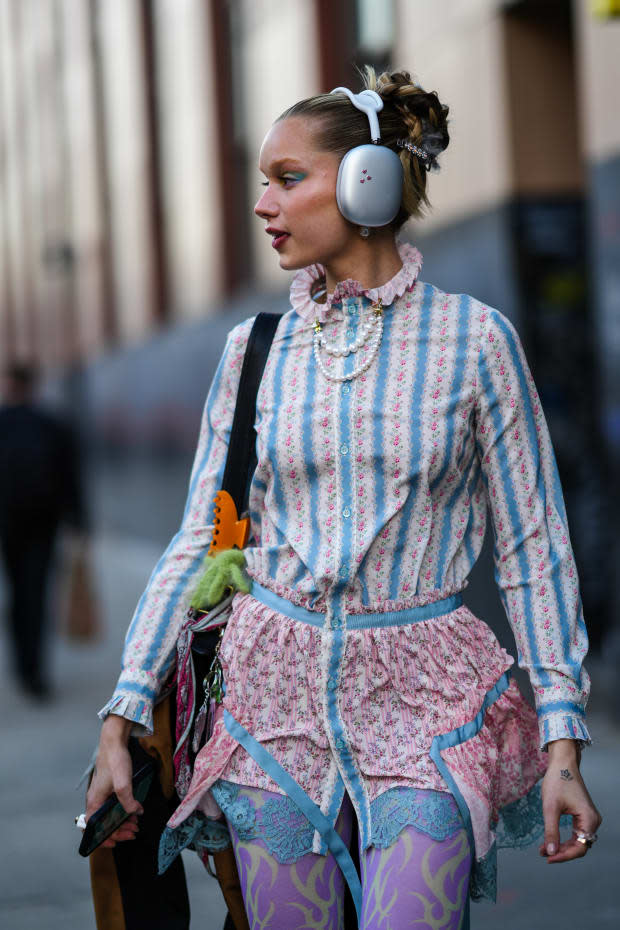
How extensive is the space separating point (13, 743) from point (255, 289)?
7.01 meters

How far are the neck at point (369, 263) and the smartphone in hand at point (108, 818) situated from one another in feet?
3.12

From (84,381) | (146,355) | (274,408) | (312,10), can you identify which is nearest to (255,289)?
(312,10)

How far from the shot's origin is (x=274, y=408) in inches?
103

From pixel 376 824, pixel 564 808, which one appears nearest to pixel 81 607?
pixel 376 824

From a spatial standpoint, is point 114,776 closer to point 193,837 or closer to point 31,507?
point 193,837

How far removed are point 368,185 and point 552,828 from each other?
1.11 meters

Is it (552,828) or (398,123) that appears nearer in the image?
(552,828)

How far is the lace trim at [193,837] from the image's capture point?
8.58 feet

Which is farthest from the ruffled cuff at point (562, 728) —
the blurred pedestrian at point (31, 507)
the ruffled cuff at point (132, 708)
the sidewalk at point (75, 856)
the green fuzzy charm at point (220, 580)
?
the blurred pedestrian at point (31, 507)

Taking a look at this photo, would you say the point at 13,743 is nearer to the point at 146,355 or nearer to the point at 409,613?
the point at 409,613

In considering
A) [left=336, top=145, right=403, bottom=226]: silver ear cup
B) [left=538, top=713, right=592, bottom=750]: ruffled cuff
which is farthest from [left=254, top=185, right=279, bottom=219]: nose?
[left=538, top=713, right=592, bottom=750]: ruffled cuff

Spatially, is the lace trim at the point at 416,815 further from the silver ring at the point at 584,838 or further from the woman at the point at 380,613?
the silver ring at the point at 584,838

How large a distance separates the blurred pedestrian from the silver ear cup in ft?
22.5

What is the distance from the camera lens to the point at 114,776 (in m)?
2.54
